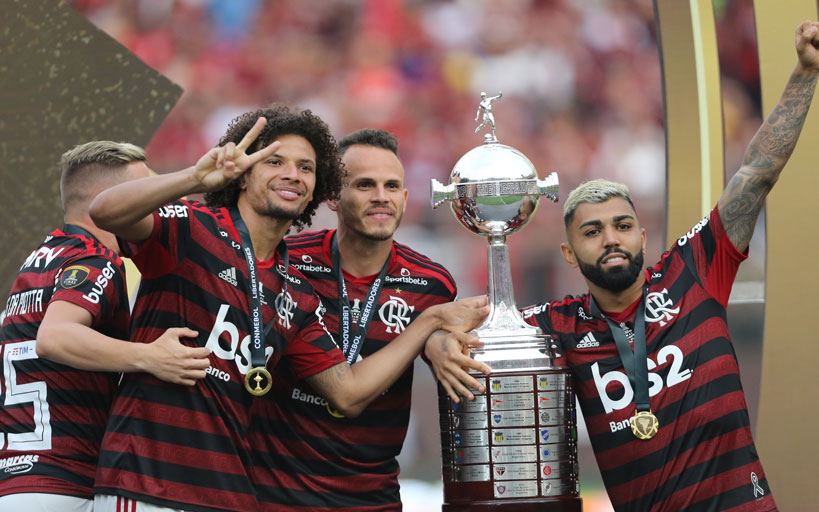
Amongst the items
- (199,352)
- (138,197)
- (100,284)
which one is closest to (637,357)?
(199,352)

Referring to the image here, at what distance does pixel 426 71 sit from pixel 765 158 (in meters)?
2.23

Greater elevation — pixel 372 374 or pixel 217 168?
pixel 217 168

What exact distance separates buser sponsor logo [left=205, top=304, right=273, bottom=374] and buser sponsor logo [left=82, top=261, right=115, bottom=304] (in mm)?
356

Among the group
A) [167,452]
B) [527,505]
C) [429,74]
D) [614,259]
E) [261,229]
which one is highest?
A: [429,74]

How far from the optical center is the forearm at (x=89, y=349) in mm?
2330

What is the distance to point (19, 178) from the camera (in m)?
4.34

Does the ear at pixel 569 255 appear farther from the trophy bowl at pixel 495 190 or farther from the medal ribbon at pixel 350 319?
the medal ribbon at pixel 350 319

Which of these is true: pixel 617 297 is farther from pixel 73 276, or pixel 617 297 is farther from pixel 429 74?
pixel 429 74

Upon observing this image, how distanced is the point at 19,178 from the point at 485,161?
8.92 ft

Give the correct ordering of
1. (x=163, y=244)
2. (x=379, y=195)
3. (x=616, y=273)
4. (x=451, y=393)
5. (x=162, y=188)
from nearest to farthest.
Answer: (x=162, y=188) < (x=163, y=244) < (x=451, y=393) < (x=616, y=273) < (x=379, y=195)

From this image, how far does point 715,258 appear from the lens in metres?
2.67

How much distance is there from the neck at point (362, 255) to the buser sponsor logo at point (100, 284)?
79 centimetres

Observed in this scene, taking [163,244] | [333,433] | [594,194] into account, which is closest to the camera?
[163,244]

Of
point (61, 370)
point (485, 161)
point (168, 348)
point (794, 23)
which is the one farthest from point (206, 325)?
point (794, 23)
